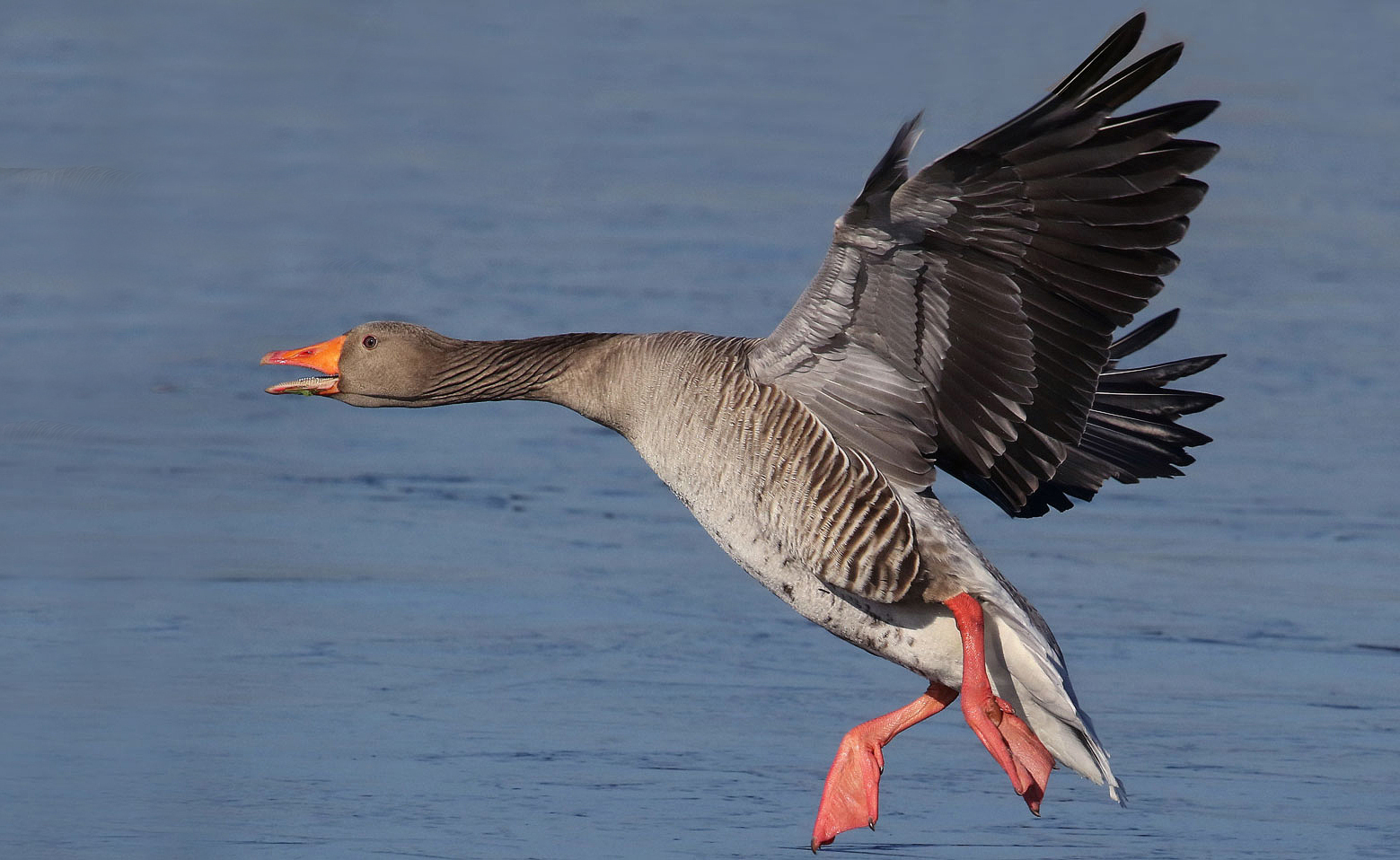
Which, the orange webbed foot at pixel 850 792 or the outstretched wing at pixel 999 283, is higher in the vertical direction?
the outstretched wing at pixel 999 283

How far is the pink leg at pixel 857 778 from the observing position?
5.76 metres

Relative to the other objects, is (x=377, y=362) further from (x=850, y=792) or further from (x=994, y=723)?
(x=994, y=723)

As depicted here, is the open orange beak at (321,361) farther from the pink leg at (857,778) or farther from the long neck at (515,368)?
the pink leg at (857,778)

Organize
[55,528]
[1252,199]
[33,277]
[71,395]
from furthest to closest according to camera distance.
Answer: [1252,199] → [33,277] → [71,395] → [55,528]

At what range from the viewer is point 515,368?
6.21 m

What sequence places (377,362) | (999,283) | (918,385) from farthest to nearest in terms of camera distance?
(377,362) → (918,385) → (999,283)

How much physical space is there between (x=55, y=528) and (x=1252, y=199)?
9144mm

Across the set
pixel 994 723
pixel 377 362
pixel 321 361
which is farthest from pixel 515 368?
pixel 994 723

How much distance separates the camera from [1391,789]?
20.7 feet

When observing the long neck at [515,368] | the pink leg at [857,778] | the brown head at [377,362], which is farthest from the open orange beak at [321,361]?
the pink leg at [857,778]

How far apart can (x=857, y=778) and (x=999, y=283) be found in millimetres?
1595

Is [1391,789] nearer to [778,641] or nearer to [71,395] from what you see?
[778,641]

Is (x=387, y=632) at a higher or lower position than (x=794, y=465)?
lower

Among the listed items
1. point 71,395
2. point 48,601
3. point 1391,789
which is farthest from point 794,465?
point 71,395
